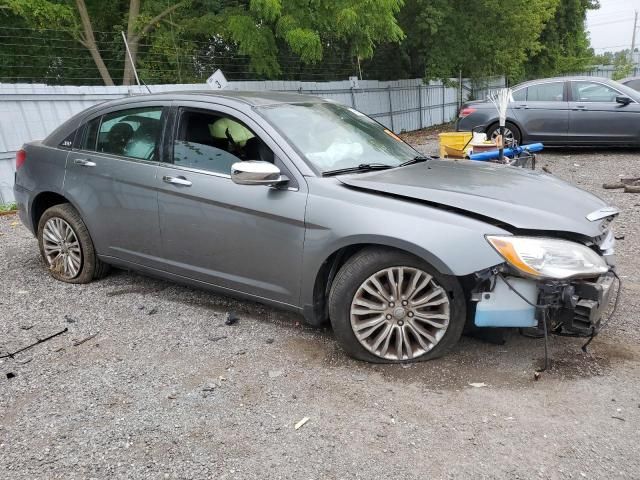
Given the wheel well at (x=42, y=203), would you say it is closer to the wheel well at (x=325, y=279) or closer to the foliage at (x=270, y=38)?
the wheel well at (x=325, y=279)

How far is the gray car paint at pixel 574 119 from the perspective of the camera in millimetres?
10977

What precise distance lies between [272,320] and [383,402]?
1355 mm

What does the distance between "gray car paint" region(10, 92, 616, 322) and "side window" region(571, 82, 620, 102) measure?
830cm

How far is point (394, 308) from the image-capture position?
131 inches

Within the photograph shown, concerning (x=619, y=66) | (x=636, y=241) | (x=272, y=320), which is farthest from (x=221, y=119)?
(x=619, y=66)

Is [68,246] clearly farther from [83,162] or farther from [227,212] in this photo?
[227,212]

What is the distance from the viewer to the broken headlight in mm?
2996

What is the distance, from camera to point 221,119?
4027 mm

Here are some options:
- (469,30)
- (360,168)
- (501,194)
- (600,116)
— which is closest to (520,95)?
(600,116)

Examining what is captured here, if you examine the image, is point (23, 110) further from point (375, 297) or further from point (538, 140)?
point (538, 140)

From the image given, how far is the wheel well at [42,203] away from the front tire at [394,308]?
9.69 feet

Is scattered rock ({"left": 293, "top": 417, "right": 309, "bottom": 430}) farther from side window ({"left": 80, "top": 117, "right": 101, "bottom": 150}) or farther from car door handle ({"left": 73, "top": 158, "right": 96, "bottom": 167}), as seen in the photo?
side window ({"left": 80, "top": 117, "right": 101, "bottom": 150})

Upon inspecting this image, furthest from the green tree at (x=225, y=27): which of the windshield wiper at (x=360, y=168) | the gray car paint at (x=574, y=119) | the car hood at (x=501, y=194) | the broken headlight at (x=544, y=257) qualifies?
the broken headlight at (x=544, y=257)

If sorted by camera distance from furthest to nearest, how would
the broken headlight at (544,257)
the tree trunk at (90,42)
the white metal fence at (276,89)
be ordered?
the tree trunk at (90,42) → the white metal fence at (276,89) → the broken headlight at (544,257)
